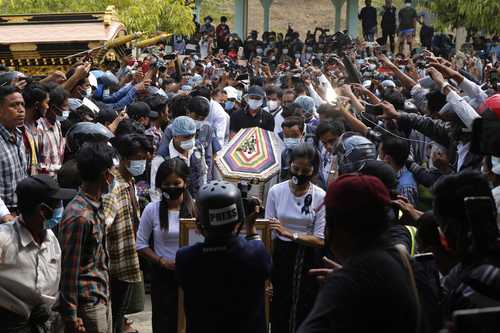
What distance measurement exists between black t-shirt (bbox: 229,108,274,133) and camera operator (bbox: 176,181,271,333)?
7.54 m

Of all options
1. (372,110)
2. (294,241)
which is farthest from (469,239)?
(372,110)

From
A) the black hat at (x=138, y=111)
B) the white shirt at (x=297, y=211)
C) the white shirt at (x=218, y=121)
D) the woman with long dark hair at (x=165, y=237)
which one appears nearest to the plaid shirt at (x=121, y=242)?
the woman with long dark hair at (x=165, y=237)

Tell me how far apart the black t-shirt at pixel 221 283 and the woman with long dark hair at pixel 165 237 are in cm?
155

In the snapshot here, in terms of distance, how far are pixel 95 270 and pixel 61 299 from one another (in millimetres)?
292

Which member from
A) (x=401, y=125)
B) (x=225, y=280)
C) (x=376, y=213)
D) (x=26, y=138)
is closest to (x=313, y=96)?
(x=401, y=125)

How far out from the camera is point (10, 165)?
6.58 meters

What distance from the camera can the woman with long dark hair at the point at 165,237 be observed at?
5.99m

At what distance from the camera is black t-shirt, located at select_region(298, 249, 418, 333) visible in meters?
3.00

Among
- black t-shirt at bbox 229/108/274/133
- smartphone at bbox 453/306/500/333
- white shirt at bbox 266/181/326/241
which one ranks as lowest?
black t-shirt at bbox 229/108/274/133

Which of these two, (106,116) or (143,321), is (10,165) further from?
(106,116)

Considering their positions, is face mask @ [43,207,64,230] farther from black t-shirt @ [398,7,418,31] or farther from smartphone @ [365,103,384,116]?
black t-shirt @ [398,7,418,31]

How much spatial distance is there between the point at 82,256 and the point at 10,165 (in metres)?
1.70

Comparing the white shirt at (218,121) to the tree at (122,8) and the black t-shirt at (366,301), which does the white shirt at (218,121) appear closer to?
the black t-shirt at (366,301)

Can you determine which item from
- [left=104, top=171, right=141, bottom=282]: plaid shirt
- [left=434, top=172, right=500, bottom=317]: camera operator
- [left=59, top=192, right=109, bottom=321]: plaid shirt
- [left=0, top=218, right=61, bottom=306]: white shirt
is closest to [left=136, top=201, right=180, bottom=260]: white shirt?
[left=104, top=171, right=141, bottom=282]: plaid shirt
